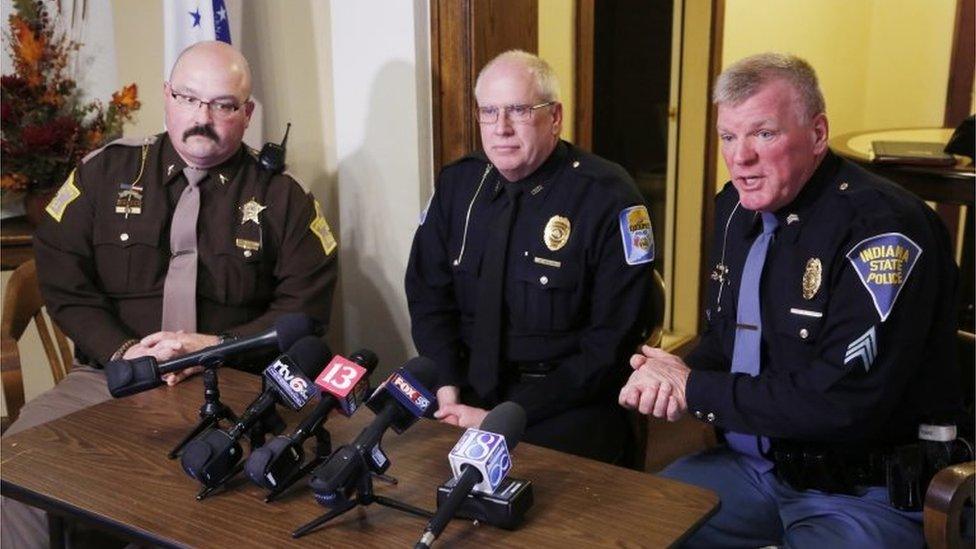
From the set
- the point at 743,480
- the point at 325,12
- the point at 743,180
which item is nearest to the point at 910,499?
the point at 743,480

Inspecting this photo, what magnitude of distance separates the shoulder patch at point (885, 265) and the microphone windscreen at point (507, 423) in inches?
25.6

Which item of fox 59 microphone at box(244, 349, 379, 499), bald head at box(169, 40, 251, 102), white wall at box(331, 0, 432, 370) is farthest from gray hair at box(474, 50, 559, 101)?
fox 59 microphone at box(244, 349, 379, 499)

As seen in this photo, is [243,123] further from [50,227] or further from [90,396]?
[90,396]

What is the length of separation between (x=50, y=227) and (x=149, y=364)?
0.98 metres

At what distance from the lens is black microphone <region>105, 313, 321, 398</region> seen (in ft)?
5.33

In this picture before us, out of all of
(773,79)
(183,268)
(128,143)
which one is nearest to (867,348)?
(773,79)

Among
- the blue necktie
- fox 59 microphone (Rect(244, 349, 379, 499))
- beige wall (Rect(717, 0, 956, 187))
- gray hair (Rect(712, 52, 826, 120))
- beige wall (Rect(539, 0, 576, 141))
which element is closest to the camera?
fox 59 microphone (Rect(244, 349, 379, 499))

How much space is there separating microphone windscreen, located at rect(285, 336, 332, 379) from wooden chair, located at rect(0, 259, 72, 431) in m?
1.03

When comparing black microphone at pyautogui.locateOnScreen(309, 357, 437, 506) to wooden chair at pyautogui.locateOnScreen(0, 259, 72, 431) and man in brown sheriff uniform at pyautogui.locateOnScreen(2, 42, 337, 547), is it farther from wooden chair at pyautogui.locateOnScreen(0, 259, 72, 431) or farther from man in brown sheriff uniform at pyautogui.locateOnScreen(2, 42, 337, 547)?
wooden chair at pyautogui.locateOnScreen(0, 259, 72, 431)

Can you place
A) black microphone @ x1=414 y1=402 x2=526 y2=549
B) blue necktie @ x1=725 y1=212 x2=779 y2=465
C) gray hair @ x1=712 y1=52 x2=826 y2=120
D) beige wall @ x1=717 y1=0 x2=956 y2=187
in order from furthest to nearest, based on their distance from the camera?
beige wall @ x1=717 y1=0 x2=956 y2=187
blue necktie @ x1=725 y1=212 x2=779 y2=465
gray hair @ x1=712 y1=52 x2=826 y2=120
black microphone @ x1=414 y1=402 x2=526 y2=549

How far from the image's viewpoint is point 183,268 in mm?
2406

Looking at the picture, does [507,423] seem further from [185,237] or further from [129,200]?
[129,200]

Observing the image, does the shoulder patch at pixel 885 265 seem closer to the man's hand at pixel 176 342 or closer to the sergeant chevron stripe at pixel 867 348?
the sergeant chevron stripe at pixel 867 348

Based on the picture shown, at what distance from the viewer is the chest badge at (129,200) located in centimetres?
244
